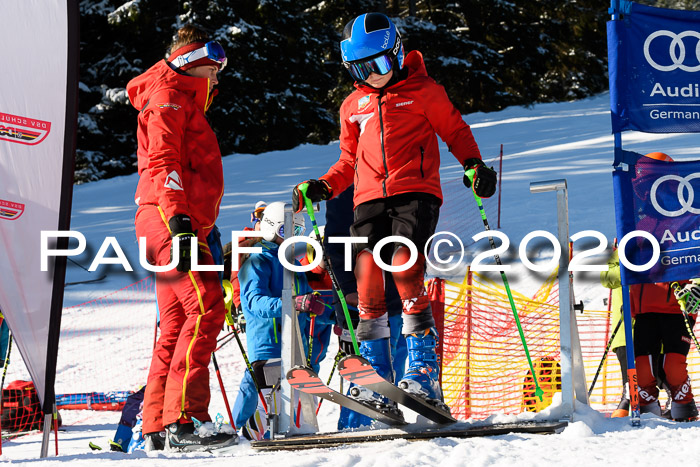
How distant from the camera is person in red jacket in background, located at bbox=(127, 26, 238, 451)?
381 cm

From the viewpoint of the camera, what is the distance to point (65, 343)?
8.79 m

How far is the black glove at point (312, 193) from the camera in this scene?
162 inches

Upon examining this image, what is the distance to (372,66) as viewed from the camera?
3.94m

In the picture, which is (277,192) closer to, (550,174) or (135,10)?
(550,174)

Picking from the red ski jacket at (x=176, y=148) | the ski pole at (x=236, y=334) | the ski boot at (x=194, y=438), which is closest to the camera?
the ski boot at (x=194, y=438)

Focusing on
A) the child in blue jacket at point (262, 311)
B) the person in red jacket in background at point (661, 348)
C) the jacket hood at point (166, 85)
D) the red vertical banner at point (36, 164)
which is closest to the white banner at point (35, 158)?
the red vertical banner at point (36, 164)

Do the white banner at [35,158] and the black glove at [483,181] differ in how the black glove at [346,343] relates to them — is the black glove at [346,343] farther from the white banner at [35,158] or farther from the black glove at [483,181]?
the white banner at [35,158]

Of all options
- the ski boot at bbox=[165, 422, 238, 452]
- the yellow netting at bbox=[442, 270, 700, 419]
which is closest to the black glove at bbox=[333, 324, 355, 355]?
the ski boot at bbox=[165, 422, 238, 452]

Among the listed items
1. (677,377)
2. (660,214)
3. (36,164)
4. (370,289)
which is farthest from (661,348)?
(36,164)

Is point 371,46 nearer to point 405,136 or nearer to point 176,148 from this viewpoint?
point 405,136

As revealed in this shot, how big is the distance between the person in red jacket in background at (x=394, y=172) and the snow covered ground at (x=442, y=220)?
1.97ft

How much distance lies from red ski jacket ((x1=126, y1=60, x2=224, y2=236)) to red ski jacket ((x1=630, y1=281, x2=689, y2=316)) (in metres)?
2.82

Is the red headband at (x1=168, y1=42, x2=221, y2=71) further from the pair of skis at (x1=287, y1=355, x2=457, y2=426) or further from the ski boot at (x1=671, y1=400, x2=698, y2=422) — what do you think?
the ski boot at (x1=671, y1=400, x2=698, y2=422)

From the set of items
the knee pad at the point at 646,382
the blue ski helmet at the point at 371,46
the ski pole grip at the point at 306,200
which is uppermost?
the blue ski helmet at the point at 371,46
